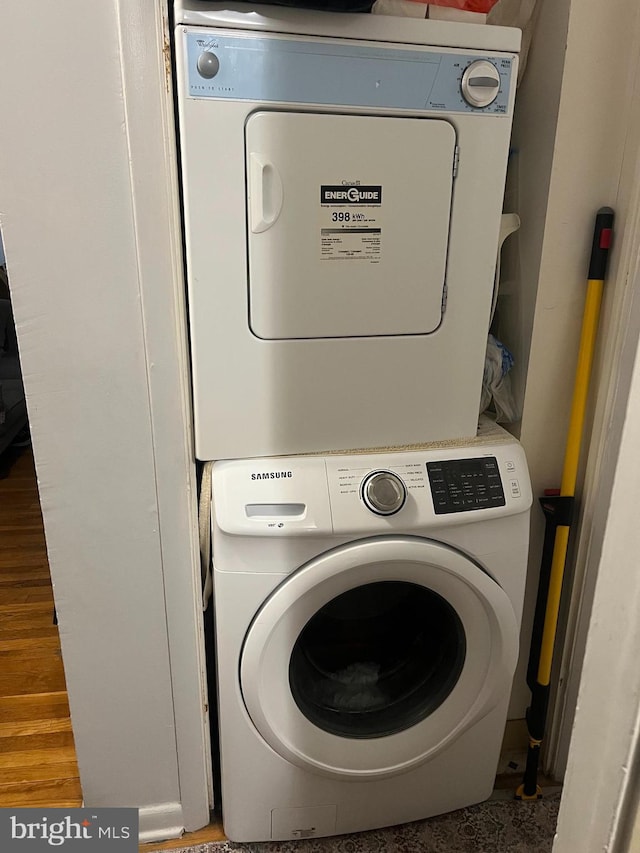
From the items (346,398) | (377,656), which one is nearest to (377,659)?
(377,656)

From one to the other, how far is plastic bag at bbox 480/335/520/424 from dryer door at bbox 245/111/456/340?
0.23 metres

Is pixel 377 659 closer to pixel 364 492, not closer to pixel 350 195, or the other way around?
pixel 364 492

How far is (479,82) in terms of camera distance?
1044 millimetres

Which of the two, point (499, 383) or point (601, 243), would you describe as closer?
point (601, 243)

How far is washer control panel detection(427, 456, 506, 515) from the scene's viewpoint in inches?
46.7

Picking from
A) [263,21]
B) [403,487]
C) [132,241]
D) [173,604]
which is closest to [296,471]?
[403,487]

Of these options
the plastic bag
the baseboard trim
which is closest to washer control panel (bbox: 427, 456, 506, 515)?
the plastic bag

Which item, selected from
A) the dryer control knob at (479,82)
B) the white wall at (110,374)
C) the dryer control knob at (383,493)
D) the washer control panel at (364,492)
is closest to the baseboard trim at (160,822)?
the white wall at (110,374)

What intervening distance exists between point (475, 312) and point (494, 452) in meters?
0.27

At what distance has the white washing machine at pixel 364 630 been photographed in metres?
1.15

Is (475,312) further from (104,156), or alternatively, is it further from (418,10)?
(104,156)

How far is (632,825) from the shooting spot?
469 mm

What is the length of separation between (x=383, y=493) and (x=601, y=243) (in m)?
0.61

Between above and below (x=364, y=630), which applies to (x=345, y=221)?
above
